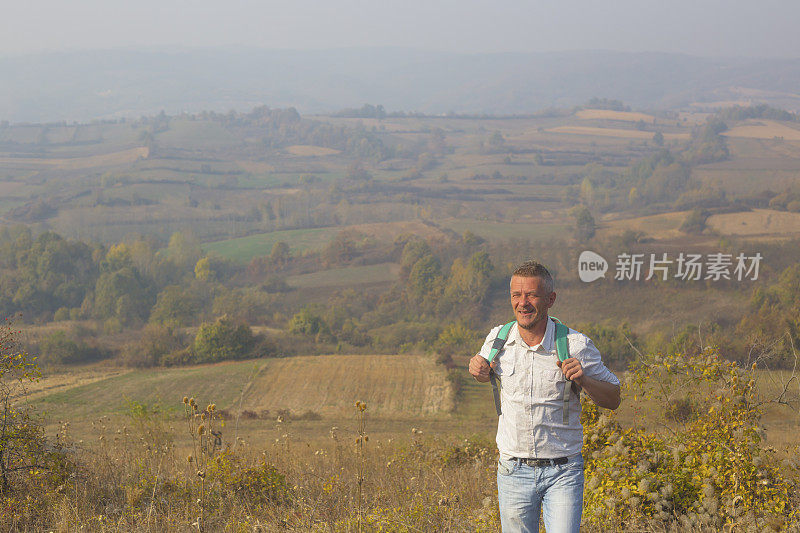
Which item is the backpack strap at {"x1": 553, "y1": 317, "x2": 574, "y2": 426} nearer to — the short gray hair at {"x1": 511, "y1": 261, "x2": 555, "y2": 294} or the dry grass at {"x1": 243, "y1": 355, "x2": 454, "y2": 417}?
the short gray hair at {"x1": 511, "y1": 261, "x2": 555, "y2": 294}

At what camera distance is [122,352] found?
71375 millimetres

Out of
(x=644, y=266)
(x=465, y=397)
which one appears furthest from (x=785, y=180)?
(x=465, y=397)

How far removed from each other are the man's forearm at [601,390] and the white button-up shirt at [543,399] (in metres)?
0.04

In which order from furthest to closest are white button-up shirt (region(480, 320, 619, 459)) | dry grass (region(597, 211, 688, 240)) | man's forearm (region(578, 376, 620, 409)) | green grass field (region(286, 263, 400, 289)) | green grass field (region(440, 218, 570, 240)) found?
1. green grass field (region(440, 218, 570, 240))
2. dry grass (region(597, 211, 688, 240))
3. green grass field (region(286, 263, 400, 289))
4. white button-up shirt (region(480, 320, 619, 459))
5. man's forearm (region(578, 376, 620, 409))

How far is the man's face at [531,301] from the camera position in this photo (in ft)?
13.9

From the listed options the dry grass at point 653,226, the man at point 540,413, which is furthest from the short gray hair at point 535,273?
the dry grass at point 653,226

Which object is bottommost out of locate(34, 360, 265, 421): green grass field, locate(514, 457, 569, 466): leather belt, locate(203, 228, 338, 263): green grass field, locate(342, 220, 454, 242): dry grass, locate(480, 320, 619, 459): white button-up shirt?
locate(203, 228, 338, 263): green grass field

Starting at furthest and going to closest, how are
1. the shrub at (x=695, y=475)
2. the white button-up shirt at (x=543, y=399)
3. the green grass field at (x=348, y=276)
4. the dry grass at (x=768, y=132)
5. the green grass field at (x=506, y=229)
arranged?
the dry grass at (x=768, y=132), the green grass field at (x=506, y=229), the green grass field at (x=348, y=276), the shrub at (x=695, y=475), the white button-up shirt at (x=543, y=399)

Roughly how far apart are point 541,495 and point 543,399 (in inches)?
24.6

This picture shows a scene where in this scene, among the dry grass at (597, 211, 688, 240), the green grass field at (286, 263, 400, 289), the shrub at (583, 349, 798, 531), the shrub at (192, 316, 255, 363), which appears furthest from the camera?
the dry grass at (597, 211, 688, 240)

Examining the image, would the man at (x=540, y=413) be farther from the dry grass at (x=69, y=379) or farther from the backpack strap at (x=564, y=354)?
the dry grass at (x=69, y=379)

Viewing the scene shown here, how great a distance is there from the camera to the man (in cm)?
412

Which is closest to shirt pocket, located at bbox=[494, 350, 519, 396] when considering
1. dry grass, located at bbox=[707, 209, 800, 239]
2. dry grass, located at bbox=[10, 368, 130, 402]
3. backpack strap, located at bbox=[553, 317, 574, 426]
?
backpack strap, located at bbox=[553, 317, 574, 426]

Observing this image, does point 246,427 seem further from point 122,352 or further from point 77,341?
point 77,341
